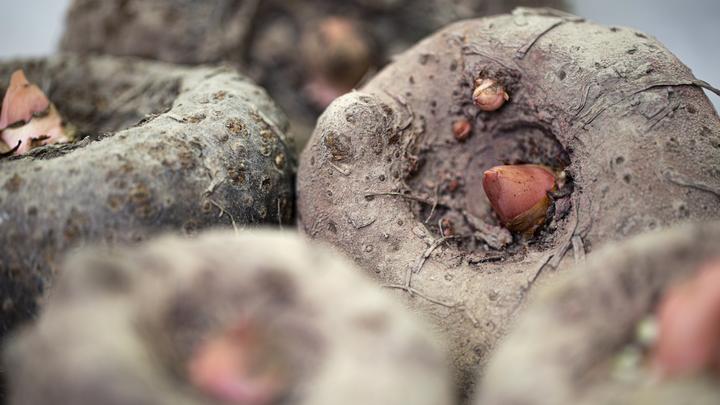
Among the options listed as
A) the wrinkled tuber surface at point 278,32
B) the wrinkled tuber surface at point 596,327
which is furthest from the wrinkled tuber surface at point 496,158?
the wrinkled tuber surface at point 278,32

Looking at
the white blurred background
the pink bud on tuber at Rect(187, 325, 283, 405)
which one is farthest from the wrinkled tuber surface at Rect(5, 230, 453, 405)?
the white blurred background

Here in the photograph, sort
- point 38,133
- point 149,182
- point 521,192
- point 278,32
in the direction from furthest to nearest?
point 278,32 → point 38,133 → point 521,192 → point 149,182

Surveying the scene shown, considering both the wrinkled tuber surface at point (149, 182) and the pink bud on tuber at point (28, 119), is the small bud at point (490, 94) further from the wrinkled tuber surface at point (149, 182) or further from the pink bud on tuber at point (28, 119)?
the pink bud on tuber at point (28, 119)

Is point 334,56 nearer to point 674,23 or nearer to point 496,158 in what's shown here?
point 496,158

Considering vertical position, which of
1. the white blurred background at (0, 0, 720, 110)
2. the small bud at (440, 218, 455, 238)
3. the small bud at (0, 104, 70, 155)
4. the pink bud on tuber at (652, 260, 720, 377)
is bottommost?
the small bud at (440, 218, 455, 238)

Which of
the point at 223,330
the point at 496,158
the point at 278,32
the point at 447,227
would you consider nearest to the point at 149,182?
the point at 223,330

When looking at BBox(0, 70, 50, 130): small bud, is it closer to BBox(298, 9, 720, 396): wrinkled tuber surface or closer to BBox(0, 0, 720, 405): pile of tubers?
BBox(0, 0, 720, 405): pile of tubers
